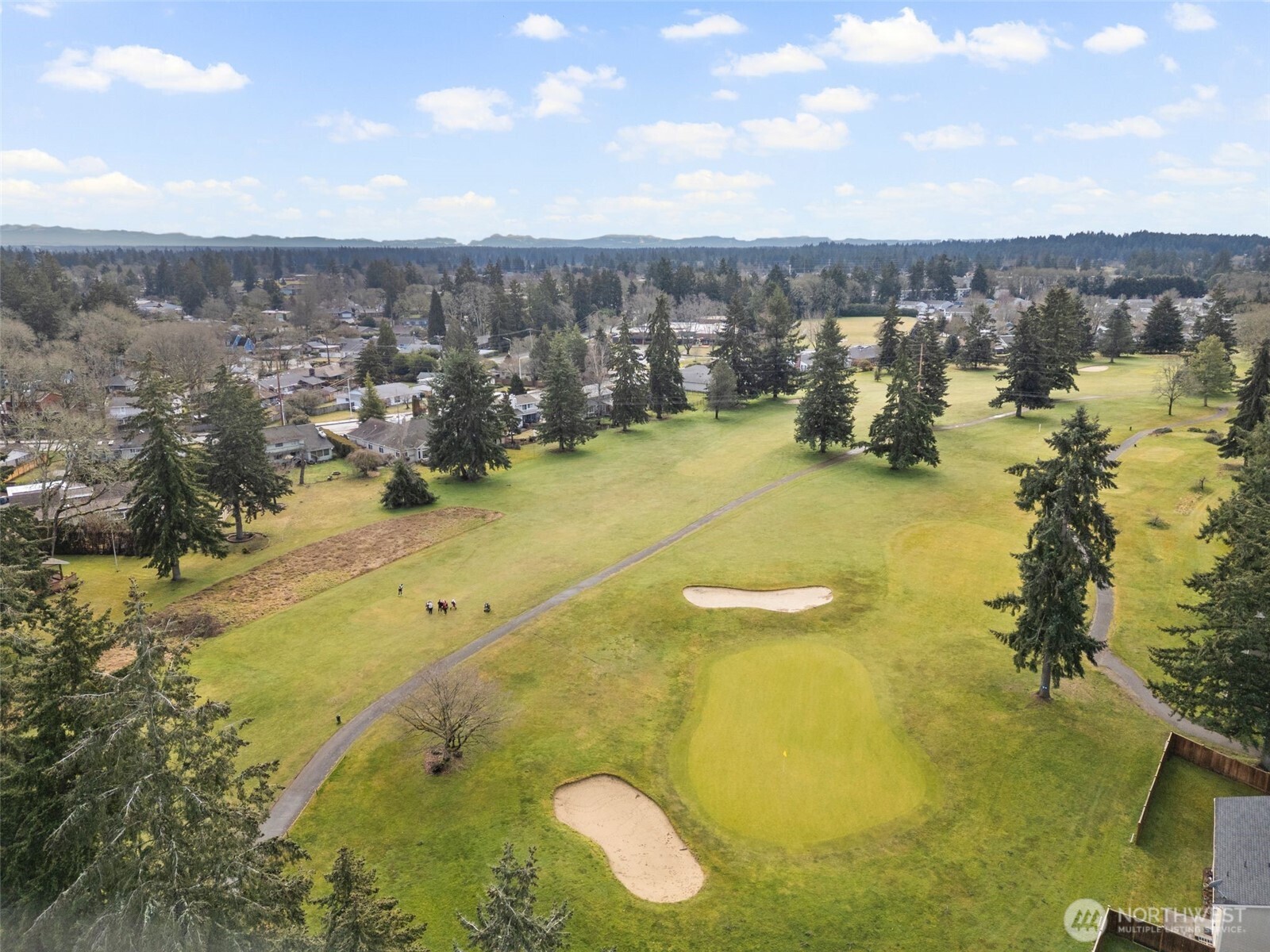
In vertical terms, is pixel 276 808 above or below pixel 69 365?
below

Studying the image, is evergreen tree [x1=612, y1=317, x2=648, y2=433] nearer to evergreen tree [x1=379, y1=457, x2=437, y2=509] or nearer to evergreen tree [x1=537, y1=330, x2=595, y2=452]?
evergreen tree [x1=537, y1=330, x2=595, y2=452]

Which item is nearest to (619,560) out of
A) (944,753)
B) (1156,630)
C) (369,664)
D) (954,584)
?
(369,664)

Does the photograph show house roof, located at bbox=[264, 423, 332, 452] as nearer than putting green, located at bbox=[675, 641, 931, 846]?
No

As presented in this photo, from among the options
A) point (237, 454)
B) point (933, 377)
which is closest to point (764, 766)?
point (237, 454)

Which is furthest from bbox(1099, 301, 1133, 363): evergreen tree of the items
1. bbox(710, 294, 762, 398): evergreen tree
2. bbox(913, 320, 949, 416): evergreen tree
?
bbox(710, 294, 762, 398): evergreen tree

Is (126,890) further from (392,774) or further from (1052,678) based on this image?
(1052,678)

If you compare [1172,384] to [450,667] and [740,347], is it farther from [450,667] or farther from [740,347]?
[450,667]
